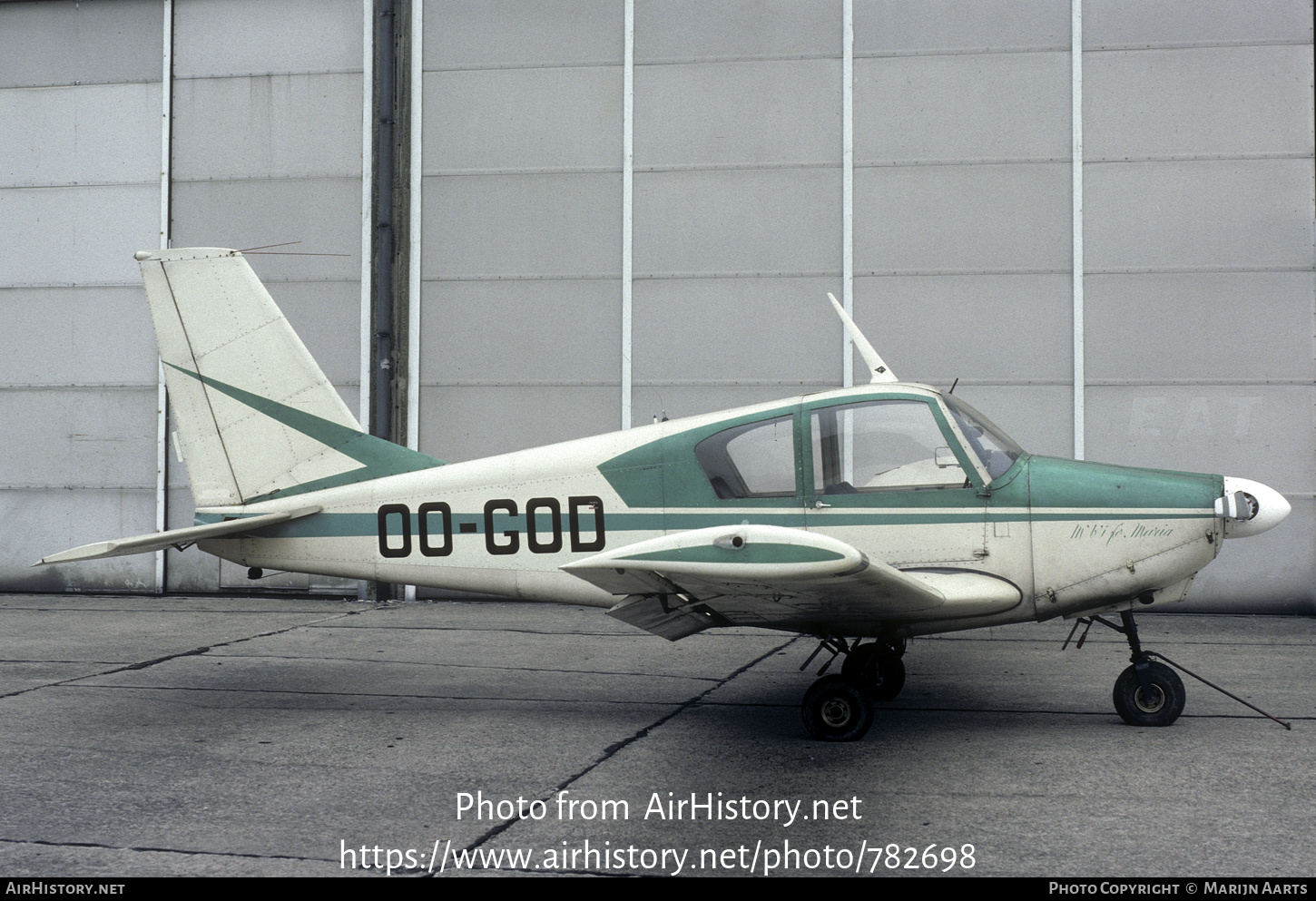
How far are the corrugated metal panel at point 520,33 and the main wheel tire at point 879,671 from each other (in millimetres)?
7870

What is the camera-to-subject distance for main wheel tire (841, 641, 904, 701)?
21.2ft

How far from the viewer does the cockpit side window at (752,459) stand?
6.10 m

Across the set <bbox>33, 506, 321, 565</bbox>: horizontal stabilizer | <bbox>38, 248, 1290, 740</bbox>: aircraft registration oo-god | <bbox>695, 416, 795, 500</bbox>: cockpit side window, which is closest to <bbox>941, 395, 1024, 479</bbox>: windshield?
<bbox>38, 248, 1290, 740</bbox>: aircraft registration oo-god

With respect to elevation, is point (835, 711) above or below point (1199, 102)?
below

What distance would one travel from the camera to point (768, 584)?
4824mm

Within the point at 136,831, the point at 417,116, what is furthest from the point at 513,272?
the point at 136,831

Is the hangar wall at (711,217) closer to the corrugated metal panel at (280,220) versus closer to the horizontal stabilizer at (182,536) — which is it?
the corrugated metal panel at (280,220)

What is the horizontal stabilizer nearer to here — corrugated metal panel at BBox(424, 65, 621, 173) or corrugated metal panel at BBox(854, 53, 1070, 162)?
corrugated metal panel at BBox(424, 65, 621, 173)

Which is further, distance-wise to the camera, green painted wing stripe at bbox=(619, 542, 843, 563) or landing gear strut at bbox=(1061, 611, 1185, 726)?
landing gear strut at bbox=(1061, 611, 1185, 726)

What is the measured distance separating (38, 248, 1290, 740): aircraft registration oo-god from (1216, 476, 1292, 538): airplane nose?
0.01 metres

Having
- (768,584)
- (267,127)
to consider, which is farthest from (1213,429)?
(267,127)

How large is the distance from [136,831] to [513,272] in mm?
8736

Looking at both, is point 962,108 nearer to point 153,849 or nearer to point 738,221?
point 738,221

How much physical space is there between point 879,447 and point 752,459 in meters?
0.69
